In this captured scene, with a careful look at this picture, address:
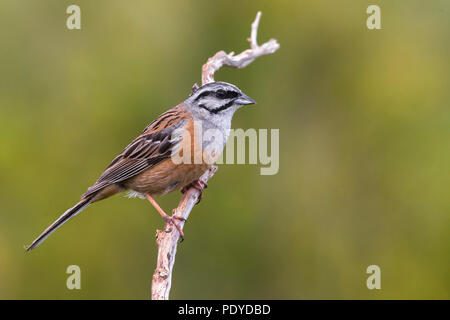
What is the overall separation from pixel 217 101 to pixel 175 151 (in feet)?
2.16

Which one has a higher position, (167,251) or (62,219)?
(62,219)

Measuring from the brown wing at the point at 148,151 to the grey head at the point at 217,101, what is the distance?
17cm

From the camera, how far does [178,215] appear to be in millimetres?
6770

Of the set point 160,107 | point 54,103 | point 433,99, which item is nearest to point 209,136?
point 160,107

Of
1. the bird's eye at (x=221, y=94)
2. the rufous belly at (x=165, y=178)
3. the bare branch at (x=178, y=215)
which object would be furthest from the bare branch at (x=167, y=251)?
A: the bird's eye at (x=221, y=94)

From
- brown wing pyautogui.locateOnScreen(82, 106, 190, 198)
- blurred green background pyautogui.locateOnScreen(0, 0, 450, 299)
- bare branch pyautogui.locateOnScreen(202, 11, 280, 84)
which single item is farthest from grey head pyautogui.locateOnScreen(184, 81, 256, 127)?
blurred green background pyautogui.locateOnScreen(0, 0, 450, 299)

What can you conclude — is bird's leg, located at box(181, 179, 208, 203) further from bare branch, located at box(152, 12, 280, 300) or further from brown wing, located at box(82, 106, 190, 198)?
brown wing, located at box(82, 106, 190, 198)

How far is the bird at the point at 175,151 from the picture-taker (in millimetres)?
6816

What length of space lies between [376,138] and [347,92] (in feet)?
→ 2.39

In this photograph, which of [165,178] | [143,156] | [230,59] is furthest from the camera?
[230,59]

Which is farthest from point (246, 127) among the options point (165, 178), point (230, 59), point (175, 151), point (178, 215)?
point (178, 215)

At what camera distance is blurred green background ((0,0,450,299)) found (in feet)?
26.9

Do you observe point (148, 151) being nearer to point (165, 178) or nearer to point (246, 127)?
point (165, 178)

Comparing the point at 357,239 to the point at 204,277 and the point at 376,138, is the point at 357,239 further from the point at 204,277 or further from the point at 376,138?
the point at 204,277
